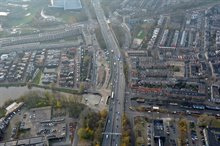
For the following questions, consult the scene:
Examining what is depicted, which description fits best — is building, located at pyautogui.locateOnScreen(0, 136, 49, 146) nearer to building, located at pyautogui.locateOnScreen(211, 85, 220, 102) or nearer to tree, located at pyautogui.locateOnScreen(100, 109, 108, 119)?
tree, located at pyautogui.locateOnScreen(100, 109, 108, 119)

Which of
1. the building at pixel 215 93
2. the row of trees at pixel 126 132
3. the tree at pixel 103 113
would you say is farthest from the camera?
the building at pixel 215 93

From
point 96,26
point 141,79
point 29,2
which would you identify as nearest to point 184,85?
point 141,79

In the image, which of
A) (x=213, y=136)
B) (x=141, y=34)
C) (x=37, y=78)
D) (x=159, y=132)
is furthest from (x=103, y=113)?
(x=141, y=34)

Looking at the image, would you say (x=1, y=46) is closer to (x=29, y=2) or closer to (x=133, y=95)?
(x=29, y=2)

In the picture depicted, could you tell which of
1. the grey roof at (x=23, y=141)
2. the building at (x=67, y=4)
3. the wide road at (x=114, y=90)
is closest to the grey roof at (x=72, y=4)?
the building at (x=67, y=4)

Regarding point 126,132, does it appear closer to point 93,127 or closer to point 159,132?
point 159,132

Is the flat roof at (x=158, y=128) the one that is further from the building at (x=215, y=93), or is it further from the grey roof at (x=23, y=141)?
the grey roof at (x=23, y=141)
